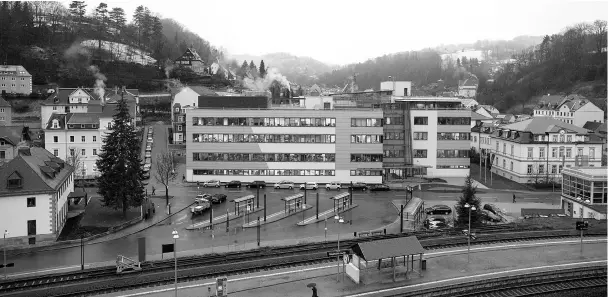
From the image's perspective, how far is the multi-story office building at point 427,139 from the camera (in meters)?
59.2

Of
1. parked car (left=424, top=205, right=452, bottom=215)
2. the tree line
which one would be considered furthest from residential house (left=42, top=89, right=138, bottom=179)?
the tree line

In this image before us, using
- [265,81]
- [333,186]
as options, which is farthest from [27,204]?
[265,81]

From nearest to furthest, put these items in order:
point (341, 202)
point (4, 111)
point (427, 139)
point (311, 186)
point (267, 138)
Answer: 1. point (341, 202)
2. point (311, 186)
3. point (267, 138)
4. point (427, 139)
5. point (4, 111)

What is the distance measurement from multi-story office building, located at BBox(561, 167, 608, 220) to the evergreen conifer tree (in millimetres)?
30201

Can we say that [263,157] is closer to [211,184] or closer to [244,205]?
[211,184]

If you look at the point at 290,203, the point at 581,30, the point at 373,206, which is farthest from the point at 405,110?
the point at 581,30

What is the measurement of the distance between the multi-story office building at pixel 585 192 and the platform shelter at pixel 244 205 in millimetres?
22512

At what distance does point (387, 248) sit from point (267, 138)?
32514 millimetres

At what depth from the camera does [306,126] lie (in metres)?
56.0

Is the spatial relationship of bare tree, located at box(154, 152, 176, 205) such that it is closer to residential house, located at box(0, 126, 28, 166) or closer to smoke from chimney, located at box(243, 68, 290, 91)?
residential house, located at box(0, 126, 28, 166)

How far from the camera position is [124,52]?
407 ft

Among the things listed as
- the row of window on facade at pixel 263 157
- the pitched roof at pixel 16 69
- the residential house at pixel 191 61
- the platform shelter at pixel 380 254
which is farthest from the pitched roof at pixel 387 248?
the residential house at pixel 191 61

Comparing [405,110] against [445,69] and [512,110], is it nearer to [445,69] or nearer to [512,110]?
[512,110]

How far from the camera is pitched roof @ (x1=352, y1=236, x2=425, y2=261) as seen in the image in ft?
79.4
